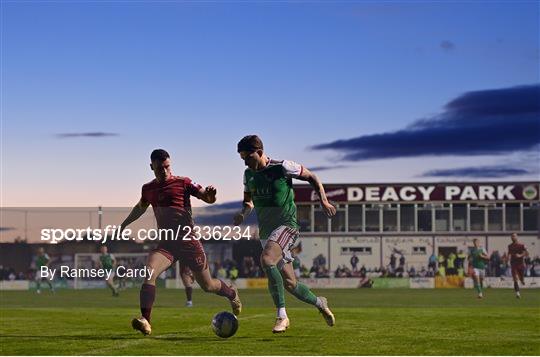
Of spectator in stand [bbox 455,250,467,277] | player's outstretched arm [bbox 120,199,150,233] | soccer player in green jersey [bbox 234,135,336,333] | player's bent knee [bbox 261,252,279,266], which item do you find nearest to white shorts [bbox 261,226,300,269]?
soccer player in green jersey [bbox 234,135,336,333]

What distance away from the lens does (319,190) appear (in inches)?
560

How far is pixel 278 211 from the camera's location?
48.5 feet

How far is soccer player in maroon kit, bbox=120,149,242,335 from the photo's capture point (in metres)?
14.8

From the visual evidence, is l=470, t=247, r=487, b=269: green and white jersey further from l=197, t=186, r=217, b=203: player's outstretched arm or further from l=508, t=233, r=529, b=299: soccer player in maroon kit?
l=197, t=186, r=217, b=203: player's outstretched arm

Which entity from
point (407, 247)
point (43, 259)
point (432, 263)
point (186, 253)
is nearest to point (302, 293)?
point (186, 253)

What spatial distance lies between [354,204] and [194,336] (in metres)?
52.8

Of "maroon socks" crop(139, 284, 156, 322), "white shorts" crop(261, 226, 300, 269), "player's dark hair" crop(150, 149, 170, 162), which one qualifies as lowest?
"maroon socks" crop(139, 284, 156, 322)

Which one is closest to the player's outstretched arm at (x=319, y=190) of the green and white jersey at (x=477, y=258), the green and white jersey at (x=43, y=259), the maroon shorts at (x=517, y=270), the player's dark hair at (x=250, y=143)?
the player's dark hair at (x=250, y=143)

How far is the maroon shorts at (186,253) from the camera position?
50.7ft

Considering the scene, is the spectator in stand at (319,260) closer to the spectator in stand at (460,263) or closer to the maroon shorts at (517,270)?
the spectator in stand at (460,263)

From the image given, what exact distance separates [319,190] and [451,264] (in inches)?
1931

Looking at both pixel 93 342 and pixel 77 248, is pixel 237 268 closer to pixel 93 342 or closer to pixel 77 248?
pixel 77 248

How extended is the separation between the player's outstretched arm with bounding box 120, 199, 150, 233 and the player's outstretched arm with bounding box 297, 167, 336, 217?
246cm

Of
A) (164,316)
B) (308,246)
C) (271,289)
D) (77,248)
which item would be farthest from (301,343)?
(308,246)
